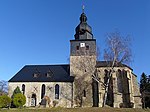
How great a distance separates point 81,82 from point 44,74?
8.29 meters

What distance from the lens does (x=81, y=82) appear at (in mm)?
39188

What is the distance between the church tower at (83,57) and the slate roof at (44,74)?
6.28ft

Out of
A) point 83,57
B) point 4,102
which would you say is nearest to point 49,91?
point 4,102

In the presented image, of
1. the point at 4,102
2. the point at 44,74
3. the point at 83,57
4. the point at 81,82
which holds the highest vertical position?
the point at 83,57

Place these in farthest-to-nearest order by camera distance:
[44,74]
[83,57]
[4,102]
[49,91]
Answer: [44,74] < [83,57] < [49,91] < [4,102]

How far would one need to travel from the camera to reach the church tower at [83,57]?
1529 inches

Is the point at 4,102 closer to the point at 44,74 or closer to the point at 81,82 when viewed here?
the point at 44,74

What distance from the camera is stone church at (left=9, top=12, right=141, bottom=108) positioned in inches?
1485

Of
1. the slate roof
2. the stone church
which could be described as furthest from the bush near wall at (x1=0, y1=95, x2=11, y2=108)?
the slate roof

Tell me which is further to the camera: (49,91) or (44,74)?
(44,74)

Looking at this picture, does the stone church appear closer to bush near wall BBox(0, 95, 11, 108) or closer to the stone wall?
the stone wall

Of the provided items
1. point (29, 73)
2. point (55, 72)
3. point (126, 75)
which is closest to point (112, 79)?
point (126, 75)

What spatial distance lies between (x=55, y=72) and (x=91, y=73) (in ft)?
26.0

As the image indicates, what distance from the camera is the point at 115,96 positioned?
122ft
